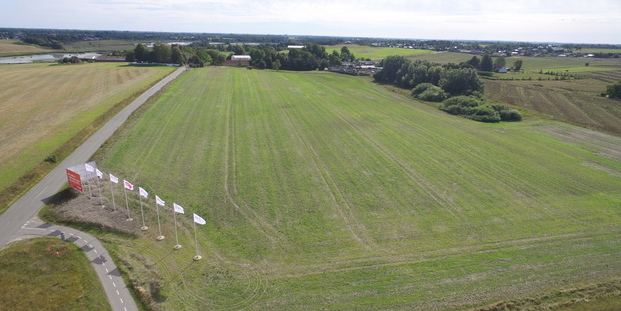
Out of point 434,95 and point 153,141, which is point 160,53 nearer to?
point 153,141

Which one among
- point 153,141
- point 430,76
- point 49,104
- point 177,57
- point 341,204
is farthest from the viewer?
point 177,57

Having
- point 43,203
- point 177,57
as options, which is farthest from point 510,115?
point 177,57

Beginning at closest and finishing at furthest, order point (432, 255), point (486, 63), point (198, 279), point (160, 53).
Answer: point (198, 279) → point (432, 255) → point (160, 53) → point (486, 63)

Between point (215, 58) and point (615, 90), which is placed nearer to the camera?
point (615, 90)

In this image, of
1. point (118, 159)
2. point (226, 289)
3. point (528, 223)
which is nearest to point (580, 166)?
point (528, 223)

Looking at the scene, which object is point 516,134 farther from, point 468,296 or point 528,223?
point 468,296

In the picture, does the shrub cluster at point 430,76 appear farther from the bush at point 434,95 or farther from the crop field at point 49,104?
the crop field at point 49,104

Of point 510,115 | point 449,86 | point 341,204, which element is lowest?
point 341,204
